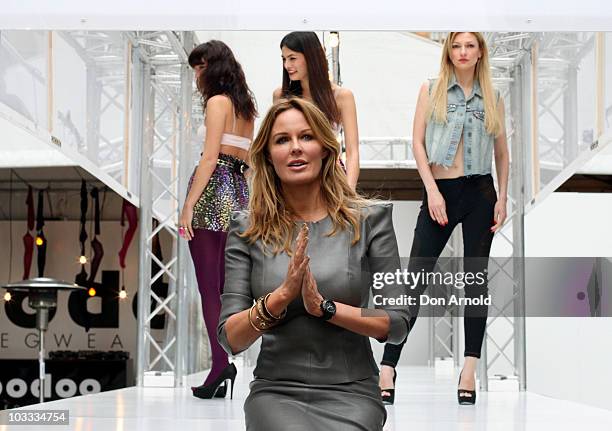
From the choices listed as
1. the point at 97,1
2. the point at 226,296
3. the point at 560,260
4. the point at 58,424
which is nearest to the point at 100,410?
the point at 58,424

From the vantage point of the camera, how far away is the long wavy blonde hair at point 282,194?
74.7 inches

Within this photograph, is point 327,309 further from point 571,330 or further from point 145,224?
point 571,330

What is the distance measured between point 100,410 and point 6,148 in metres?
6.40

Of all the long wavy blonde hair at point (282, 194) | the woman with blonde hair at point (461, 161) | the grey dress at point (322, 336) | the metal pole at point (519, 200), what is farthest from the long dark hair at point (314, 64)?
the metal pole at point (519, 200)

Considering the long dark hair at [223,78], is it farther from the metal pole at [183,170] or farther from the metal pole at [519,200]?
the metal pole at [519,200]

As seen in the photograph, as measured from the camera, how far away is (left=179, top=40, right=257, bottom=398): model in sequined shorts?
384 centimetres

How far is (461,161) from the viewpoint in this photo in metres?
3.58

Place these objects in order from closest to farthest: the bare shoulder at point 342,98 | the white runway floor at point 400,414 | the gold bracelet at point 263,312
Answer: the gold bracelet at point 263,312
the white runway floor at point 400,414
the bare shoulder at point 342,98

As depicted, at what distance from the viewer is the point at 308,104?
1.94 m

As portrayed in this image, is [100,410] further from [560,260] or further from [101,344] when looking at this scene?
[101,344]

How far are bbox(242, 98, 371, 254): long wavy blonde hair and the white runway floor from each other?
3.27ft

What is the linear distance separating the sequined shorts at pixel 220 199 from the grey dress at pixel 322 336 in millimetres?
1929

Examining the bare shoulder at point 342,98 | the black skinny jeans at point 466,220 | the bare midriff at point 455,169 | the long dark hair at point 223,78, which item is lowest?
the black skinny jeans at point 466,220

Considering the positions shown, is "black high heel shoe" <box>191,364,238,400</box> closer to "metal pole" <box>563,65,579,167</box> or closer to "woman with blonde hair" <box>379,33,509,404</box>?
"woman with blonde hair" <box>379,33,509,404</box>
